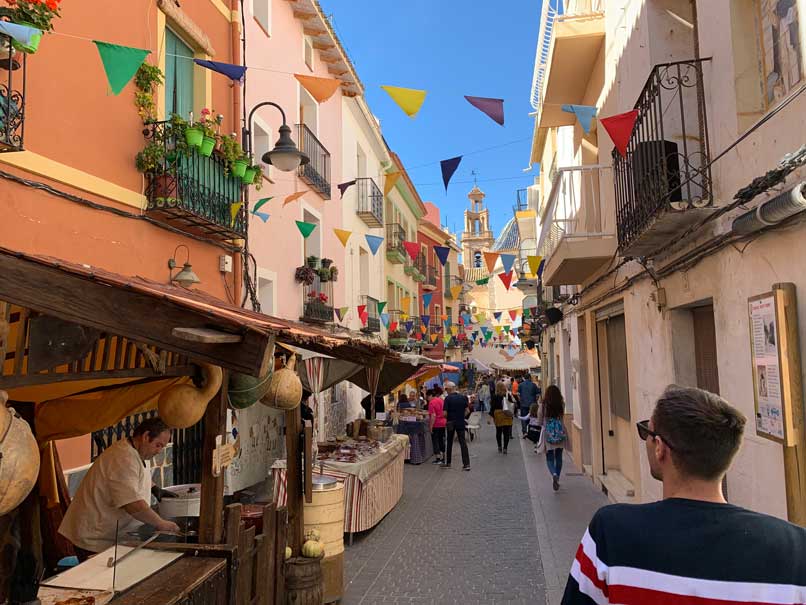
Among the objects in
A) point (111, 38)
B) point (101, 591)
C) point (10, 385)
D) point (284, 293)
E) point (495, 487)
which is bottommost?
point (495, 487)

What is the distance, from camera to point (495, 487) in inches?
473

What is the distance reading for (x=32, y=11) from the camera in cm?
515

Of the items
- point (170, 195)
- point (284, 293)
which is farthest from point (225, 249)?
point (284, 293)

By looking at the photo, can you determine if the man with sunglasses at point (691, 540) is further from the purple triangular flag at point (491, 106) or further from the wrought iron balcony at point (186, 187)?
the wrought iron balcony at point (186, 187)

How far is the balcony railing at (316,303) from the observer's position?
13.7 meters

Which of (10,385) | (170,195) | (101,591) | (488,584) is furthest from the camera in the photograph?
(170,195)

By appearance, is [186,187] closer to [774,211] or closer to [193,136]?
[193,136]

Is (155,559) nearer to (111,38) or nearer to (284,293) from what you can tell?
(111,38)

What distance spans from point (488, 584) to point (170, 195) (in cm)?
583

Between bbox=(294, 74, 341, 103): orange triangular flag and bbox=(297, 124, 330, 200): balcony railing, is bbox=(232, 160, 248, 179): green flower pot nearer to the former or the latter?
bbox=(294, 74, 341, 103): orange triangular flag

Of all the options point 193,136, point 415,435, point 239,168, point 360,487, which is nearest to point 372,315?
point 415,435

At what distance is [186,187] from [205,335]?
589cm

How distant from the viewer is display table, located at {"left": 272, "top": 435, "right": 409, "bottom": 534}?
8.25 m

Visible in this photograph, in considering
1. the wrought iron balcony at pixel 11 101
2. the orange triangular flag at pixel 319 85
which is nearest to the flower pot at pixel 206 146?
the orange triangular flag at pixel 319 85
